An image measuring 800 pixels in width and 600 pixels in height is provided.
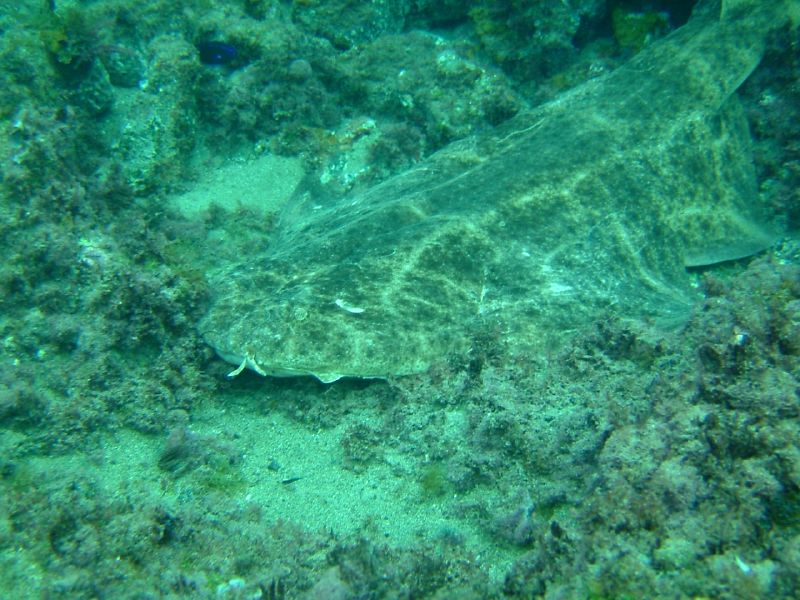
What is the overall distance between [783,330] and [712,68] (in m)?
5.64

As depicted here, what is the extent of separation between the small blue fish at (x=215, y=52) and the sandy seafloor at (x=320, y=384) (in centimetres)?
12

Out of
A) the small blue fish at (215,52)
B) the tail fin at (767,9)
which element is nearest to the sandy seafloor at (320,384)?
the small blue fish at (215,52)

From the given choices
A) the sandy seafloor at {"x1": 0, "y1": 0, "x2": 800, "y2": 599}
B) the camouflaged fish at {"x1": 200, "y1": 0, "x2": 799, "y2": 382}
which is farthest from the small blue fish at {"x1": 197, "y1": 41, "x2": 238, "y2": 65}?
the camouflaged fish at {"x1": 200, "y1": 0, "x2": 799, "y2": 382}

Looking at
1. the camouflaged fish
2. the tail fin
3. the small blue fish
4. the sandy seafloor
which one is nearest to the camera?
the sandy seafloor

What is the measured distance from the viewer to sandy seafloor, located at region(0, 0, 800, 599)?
8.80ft

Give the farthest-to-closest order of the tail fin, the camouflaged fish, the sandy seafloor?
1. the tail fin
2. the camouflaged fish
3. the sandy seafloor

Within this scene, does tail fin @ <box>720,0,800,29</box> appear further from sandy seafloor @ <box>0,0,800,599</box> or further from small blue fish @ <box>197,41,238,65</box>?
small blue fish @ <box>197,41,238,65</box>

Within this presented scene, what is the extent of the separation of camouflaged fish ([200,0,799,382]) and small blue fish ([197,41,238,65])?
3.48 m

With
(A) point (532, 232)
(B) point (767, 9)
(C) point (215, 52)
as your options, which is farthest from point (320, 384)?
(B) point (767, 9)

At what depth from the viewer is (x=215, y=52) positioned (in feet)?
29.7

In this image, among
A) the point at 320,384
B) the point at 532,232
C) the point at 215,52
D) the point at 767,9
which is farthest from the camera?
the point at 215,52

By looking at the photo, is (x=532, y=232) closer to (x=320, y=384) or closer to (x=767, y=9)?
(x=320, y=384)

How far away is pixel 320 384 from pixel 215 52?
7.19m

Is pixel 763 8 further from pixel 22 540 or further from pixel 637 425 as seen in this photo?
pixel 22 540
